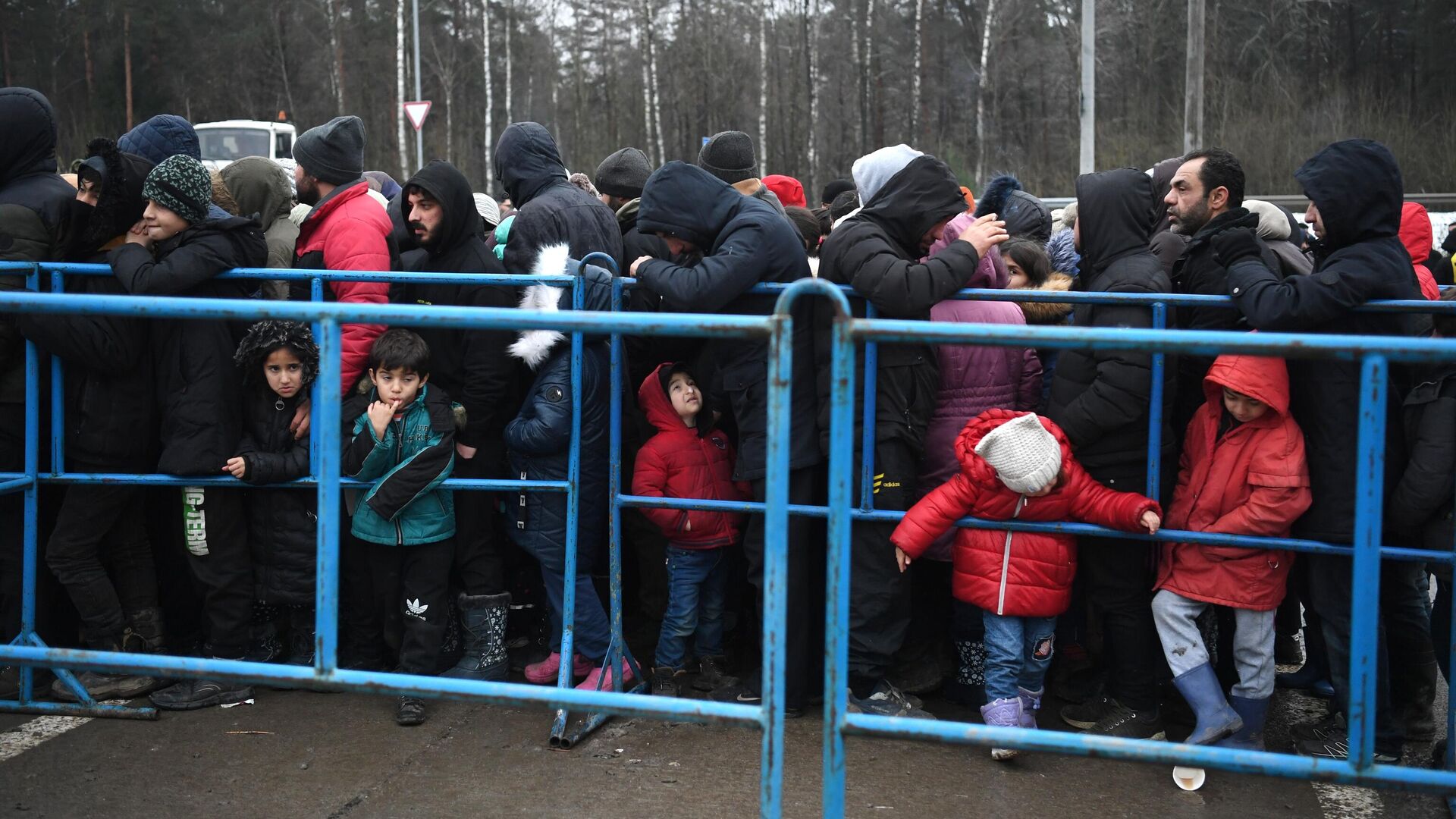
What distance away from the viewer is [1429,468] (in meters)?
3.62

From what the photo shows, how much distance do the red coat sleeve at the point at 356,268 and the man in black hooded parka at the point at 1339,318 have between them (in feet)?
9.93

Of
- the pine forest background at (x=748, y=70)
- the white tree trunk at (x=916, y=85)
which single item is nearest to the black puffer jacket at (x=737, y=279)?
the pine forest background at (x=748, y=70)

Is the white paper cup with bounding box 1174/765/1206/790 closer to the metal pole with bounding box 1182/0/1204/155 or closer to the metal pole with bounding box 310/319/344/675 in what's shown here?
the metal pole with bounding box 310/319/344/675

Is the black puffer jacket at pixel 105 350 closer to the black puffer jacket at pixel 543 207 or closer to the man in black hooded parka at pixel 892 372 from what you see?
the black puffer jacket at pixel 543 207

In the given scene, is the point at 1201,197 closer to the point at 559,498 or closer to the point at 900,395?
the point at 900,395

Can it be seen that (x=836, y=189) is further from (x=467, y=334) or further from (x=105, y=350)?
(x=105, y=350)

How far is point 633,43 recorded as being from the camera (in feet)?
132

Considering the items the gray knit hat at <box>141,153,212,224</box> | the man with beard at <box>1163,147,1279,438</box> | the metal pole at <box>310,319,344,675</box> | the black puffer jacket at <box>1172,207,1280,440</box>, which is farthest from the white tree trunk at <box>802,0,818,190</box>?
the metal pole at <box>310,319,344,675</box>

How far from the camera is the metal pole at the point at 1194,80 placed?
1700 cm

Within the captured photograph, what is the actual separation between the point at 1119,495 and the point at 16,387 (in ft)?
12.8

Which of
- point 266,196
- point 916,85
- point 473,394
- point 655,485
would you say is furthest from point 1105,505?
point 916,85

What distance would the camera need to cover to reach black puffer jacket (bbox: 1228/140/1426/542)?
363 centimetres

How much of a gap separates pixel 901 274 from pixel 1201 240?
1135 millimetres

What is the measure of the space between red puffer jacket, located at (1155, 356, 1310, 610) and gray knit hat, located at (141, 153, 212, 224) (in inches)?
140
